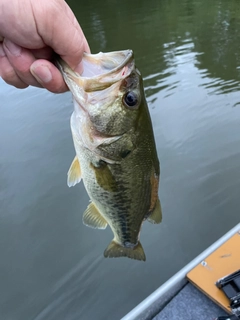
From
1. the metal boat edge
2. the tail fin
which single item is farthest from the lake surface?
the tail fin

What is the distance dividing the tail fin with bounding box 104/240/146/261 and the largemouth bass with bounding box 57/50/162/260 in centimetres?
12

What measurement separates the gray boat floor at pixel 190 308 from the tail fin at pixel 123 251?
917 millimetres

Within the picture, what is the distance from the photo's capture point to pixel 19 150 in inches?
204

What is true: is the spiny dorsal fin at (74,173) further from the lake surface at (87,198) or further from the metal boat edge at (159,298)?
the lake surface at (87,198)

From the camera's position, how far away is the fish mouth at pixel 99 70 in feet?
4.11

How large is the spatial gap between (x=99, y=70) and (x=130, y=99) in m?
0.16

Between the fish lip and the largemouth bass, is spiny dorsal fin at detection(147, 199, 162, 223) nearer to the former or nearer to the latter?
the largemouth bass

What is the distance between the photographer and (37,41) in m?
1.11

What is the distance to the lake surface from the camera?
3383 millimetres

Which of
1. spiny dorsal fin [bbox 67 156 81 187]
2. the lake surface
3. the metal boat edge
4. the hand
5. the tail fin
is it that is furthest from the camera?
the lake surface

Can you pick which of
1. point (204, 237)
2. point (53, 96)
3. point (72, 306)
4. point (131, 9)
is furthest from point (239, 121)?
point (131, 9)

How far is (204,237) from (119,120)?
2.79 meters

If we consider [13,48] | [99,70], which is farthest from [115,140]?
[13,48]

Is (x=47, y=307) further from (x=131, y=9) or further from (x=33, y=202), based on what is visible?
(x=131, y=9)
